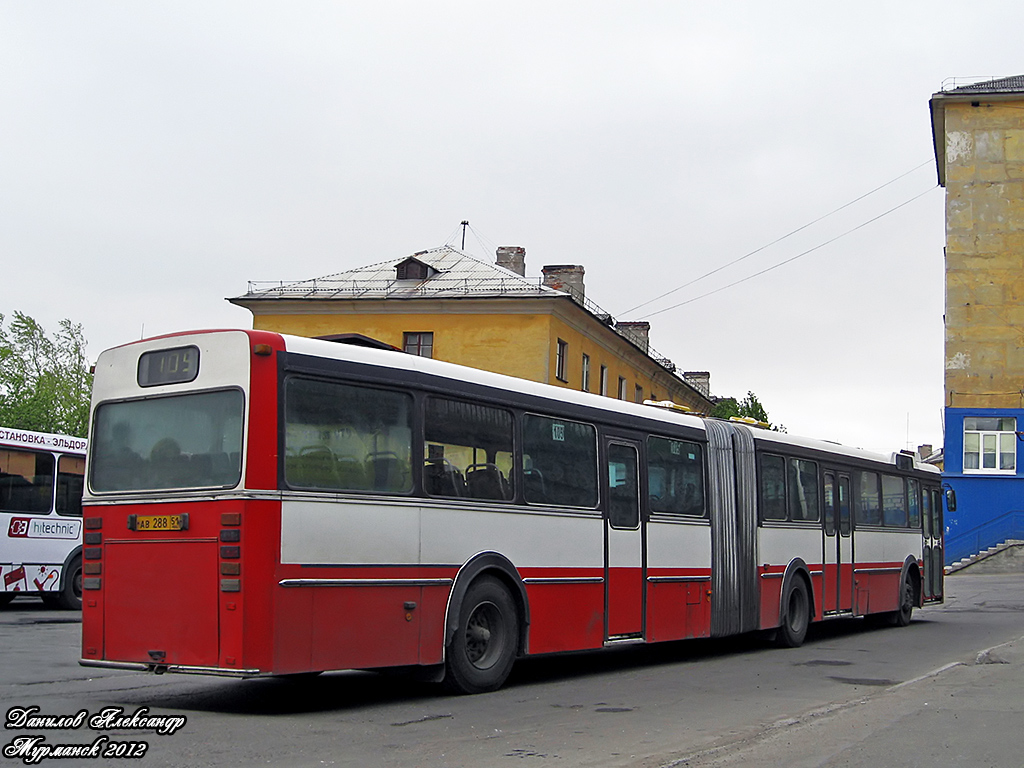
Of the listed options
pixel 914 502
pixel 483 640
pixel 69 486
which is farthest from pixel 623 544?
pixel 69 486

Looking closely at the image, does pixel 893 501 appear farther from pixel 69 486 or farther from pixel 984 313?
pixel 984 313

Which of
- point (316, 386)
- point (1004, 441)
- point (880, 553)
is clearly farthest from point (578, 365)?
point (316, 386)

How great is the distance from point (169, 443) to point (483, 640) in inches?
133

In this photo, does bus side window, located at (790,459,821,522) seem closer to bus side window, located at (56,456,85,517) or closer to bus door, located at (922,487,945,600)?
bus door, located at (922,487,945,600)

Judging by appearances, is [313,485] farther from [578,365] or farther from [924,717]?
[578,365]

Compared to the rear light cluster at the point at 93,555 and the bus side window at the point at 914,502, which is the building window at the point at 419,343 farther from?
the rear light cluster at the point at 93,555

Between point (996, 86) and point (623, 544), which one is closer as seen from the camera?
point (623, 544)

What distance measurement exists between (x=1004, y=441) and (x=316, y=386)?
145 ft

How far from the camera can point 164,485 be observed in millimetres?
9586

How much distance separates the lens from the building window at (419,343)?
4831 centimetres

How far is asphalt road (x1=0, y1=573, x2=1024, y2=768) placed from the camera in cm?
774

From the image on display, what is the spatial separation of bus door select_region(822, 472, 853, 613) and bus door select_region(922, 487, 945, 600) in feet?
13.4

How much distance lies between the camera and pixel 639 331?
62125 millimetres

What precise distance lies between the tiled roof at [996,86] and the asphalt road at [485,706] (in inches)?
1583
